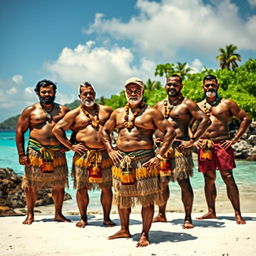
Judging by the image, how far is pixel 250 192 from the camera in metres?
12.3

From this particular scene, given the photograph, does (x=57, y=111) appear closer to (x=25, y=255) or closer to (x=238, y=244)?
(x=25, y=255)

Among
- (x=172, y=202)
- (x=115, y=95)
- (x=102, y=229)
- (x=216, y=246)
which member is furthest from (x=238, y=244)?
(x=115, y=95)

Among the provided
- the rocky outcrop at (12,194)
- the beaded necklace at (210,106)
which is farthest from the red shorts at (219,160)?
the rocky outcrop at (12,194)

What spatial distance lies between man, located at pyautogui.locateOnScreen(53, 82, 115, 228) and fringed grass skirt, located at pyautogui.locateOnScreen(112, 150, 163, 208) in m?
0.92

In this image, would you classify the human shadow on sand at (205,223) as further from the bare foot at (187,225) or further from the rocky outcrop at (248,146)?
the rocky outcrop at (248,146)

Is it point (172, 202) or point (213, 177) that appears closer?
point (213, 177)

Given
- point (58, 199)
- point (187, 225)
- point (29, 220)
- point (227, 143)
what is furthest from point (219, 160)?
point (29, 220)

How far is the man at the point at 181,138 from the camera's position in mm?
5195

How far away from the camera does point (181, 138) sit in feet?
17.3

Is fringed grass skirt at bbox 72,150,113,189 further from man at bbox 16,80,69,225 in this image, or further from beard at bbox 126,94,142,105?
beard at bbox 126,94,142,105

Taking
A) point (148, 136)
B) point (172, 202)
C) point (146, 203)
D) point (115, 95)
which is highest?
point (115, 95)

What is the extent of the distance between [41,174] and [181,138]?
217cm

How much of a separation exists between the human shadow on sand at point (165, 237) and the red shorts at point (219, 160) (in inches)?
48.8

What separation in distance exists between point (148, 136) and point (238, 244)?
5.55ft
